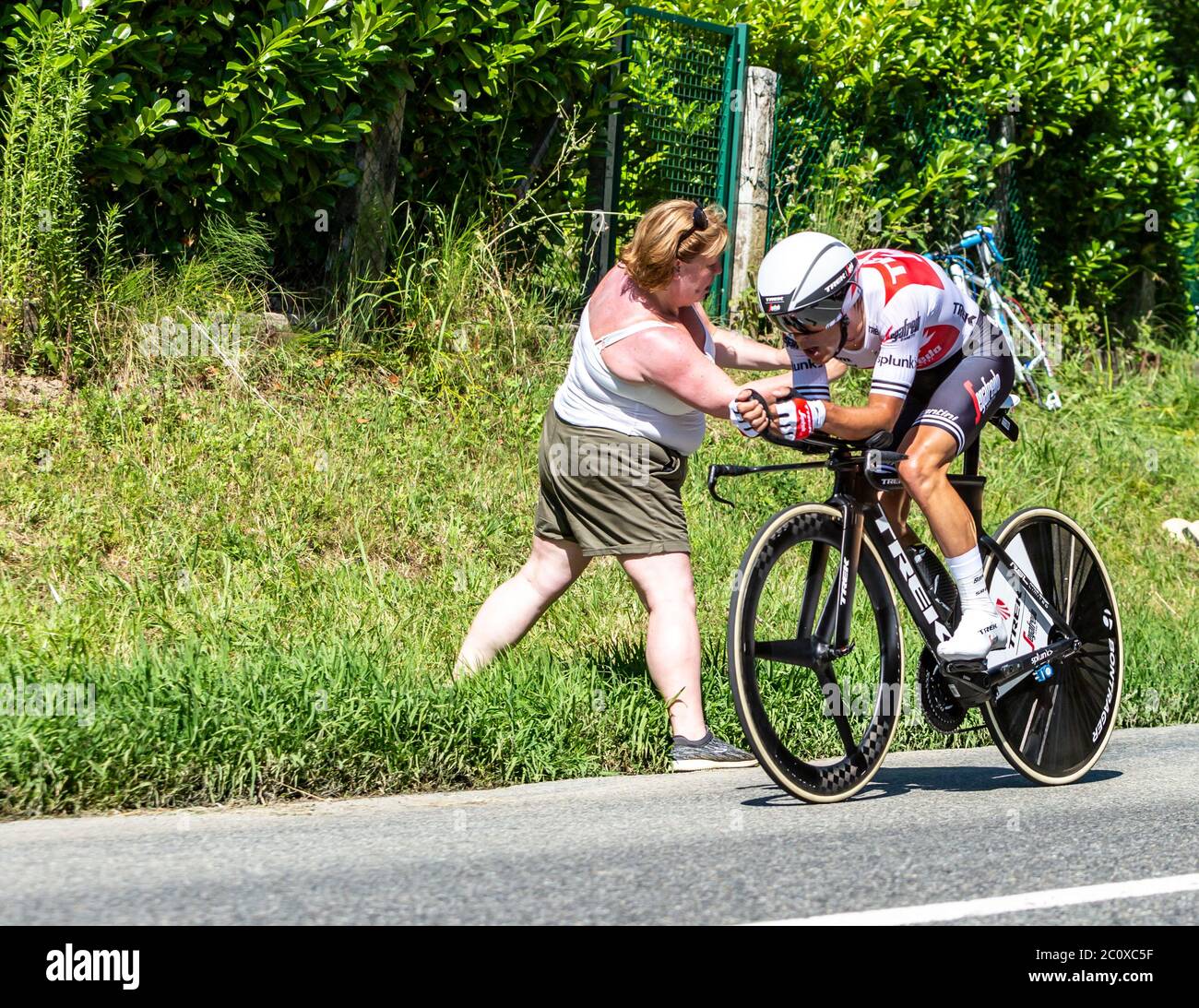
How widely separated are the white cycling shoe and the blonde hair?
1.55 m

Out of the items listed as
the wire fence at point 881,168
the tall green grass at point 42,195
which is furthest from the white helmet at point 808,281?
the wire fence at point 881,168

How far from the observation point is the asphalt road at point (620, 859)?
345 cm

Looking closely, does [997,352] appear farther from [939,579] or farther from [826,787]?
[826,787]

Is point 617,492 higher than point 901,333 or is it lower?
lower

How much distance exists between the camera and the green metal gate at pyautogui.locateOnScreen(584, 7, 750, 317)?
32.5 feet

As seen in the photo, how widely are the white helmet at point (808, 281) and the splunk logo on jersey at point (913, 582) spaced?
752mm

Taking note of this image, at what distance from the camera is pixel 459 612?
6582 millimetres

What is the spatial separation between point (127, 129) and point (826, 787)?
5067mm

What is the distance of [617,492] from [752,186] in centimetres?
592

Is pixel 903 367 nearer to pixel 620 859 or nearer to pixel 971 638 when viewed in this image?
pixel 971 638

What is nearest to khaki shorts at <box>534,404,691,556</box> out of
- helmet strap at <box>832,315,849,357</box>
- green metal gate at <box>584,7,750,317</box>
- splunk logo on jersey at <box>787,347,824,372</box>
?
splunk logo on jersey at <box>787,347,824,372</box>

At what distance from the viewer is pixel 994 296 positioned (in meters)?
11.3

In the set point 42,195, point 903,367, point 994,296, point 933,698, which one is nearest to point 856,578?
point 933,698
